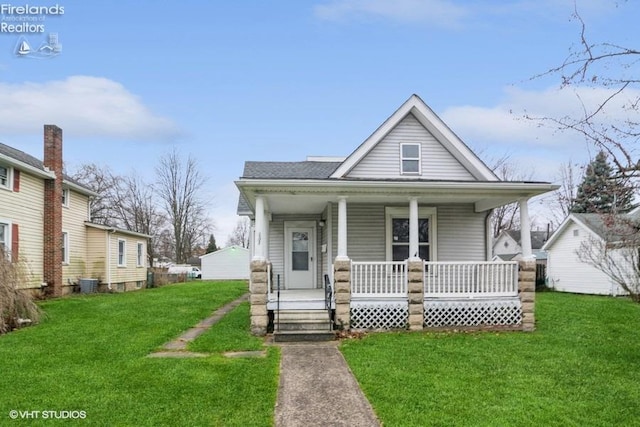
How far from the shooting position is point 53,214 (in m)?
17.9

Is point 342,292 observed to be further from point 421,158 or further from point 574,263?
point 574,263

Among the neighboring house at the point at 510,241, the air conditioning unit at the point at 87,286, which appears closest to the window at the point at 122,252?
the air conditioning unit at the point at 87,286

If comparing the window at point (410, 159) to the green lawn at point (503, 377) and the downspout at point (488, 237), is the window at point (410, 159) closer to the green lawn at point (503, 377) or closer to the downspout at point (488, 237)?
Result: the downspout at point (488, 237)

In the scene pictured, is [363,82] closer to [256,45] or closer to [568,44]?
[256,45]

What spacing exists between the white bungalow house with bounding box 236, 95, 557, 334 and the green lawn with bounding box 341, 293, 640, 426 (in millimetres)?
859

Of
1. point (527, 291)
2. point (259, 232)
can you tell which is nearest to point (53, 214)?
point (259, 232)

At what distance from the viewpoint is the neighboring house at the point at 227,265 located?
39.9 metres

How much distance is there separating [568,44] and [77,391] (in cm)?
687

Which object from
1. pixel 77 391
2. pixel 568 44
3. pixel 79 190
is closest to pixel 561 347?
pixel 568 44

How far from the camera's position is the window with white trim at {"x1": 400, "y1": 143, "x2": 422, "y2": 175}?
12.0 m

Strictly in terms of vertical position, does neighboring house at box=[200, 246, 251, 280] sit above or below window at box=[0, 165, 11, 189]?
below

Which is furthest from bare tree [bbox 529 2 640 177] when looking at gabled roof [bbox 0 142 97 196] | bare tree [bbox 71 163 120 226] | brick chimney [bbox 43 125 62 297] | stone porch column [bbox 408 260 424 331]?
bare tree [bbox 71 163 120 226]

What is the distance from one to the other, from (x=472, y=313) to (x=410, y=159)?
4.28m
